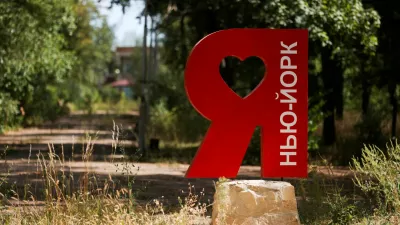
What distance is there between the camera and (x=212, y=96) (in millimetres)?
9672

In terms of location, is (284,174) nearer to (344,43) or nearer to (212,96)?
(212,96)

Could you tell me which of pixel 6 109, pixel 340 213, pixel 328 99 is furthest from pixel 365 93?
pixel 340 213

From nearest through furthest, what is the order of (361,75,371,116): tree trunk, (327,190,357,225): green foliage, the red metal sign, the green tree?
1. (327,190,357,225): green foliage
2. the red metal sign
3. the green tree
4. (361,75,371,116): tree trunk

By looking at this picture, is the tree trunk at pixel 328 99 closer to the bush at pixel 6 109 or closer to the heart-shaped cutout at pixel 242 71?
the heart-shaped cutout at pixel 242 71

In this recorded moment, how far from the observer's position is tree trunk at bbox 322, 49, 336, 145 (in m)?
23.2

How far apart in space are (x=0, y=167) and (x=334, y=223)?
6.42m

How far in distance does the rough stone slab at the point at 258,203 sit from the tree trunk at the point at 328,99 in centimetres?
1424

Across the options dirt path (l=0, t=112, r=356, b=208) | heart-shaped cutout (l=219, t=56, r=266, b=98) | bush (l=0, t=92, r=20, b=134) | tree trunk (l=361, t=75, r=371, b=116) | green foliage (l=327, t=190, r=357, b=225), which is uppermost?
heart-shaped cutout (l=219, t=56, r=266, b=98)

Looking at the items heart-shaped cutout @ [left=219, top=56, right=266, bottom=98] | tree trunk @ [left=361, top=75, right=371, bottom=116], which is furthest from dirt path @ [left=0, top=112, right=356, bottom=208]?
tree trunk @ [left=361, top=75, right=371, bottom=116]

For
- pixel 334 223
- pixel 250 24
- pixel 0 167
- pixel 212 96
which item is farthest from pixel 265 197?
pixel 250 24

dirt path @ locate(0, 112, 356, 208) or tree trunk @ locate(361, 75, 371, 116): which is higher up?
tree trunk @ locate(361, 75, 371, 116)

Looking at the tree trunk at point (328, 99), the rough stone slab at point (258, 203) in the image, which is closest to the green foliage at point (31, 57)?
the tree trunk at point (328, 99)

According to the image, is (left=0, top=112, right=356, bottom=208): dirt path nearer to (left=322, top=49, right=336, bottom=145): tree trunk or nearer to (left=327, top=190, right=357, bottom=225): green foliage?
(left=327, top=190, right=357, bottom=225): green foliage

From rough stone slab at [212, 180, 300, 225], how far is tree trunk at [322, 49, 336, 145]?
14.2 m
